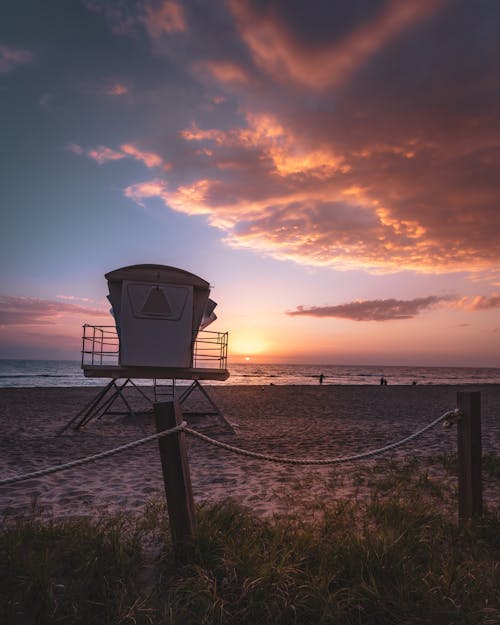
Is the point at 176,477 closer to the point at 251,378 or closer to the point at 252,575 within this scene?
the point at 252,575

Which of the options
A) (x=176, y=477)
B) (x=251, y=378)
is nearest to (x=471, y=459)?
(x=176, y=477)

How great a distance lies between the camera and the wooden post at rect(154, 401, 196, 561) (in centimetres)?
389

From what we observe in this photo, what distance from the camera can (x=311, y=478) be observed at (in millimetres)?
7715

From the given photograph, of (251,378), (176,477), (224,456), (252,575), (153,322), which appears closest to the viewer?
(252,575)

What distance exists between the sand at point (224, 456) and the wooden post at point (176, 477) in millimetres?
2265

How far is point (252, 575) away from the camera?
3572 millimetres

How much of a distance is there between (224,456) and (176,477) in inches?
249

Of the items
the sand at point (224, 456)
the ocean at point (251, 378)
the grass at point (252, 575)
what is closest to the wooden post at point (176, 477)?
the grass at point (252, 575)

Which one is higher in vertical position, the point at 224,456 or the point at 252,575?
the point at 252,575

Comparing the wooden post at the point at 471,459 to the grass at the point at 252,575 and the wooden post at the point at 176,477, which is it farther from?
the wooden post at the point at 176,477

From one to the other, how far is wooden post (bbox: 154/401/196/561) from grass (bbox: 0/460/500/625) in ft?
0.54

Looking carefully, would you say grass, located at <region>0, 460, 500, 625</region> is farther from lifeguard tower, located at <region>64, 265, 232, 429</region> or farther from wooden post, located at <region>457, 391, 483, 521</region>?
lifeguard tower, located at <region>64, 265, 232, 429</region>

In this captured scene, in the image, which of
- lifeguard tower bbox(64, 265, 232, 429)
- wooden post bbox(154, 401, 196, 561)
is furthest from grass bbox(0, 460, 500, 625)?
lifeguard tower bbox(64, 265, 232, 429)

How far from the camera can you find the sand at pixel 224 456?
6.54 meters
